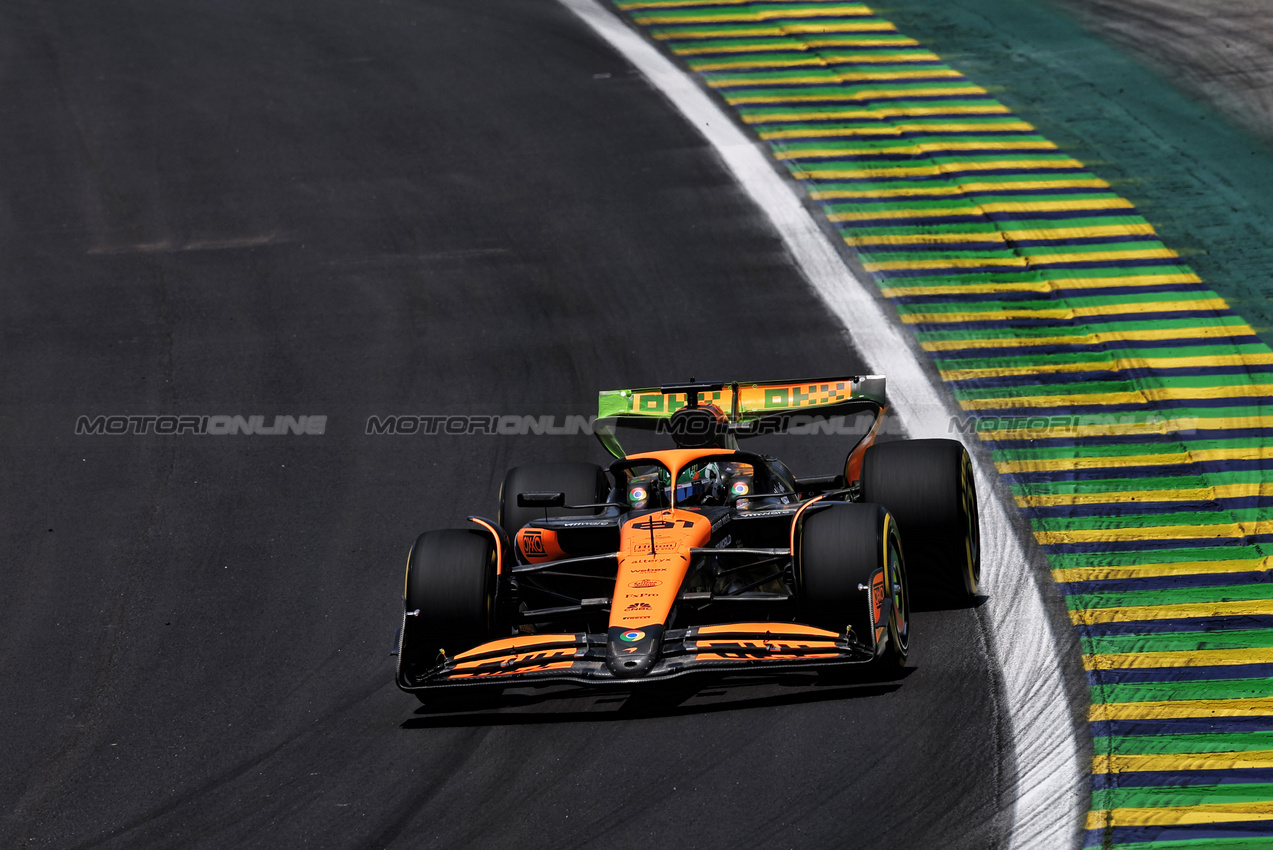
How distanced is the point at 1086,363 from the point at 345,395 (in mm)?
6957

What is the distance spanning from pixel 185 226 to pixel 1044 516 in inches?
441

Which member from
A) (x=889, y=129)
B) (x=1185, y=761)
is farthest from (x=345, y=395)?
(x=1185, y=761)

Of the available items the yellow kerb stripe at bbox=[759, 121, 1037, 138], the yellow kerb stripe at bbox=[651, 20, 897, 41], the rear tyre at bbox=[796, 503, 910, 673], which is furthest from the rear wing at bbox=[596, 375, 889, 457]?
the yellow kerb stripe at bbox=[651, 20, 897, 41]

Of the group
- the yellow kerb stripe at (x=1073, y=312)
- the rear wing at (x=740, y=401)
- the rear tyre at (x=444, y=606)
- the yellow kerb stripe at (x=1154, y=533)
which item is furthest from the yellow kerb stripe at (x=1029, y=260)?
the rear tyre at (x=444, y=606)

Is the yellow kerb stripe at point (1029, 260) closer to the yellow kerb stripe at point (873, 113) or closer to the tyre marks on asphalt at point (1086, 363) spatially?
the tyre marks on asphalt at point (1086, 363)

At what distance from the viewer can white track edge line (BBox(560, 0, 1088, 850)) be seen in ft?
27.2

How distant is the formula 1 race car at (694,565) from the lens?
8805 mm

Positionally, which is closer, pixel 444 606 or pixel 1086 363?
pixel 444 606

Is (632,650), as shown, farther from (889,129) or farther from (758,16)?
(758,16)

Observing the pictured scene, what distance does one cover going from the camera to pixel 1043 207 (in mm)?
16812

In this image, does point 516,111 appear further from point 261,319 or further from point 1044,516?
point 1044,516

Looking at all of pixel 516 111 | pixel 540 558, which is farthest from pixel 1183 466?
pixel 516 111

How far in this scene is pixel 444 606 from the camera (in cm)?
941

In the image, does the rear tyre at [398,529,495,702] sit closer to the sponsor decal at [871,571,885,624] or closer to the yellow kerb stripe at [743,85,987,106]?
the sponsor decal at [871,571,885,624]
